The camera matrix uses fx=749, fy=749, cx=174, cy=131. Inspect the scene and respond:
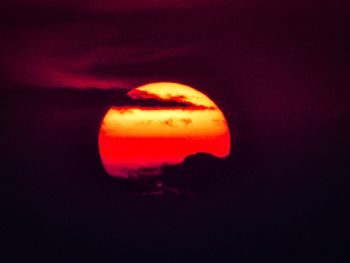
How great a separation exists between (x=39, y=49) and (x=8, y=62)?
0.13 meters

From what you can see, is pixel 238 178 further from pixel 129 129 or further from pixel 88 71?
pixel 88 71

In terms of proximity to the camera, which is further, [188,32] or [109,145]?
[188,32]

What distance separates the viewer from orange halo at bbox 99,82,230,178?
106 inches

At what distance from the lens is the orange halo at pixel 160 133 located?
8.81ft

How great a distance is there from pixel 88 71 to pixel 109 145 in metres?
0.36

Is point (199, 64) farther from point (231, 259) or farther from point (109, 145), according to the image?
point (231, 259)

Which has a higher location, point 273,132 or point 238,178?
point 273,132

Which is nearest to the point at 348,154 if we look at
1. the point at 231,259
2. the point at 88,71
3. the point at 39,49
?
the point at 231,259

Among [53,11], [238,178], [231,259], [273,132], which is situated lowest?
[231,259]

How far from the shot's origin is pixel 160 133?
268 centimetres

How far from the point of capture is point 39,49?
2.96m

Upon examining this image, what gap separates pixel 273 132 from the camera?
2.96 m

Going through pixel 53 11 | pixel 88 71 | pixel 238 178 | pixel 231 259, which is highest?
pixel 53 11

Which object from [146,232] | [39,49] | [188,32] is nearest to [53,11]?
[39,49]
